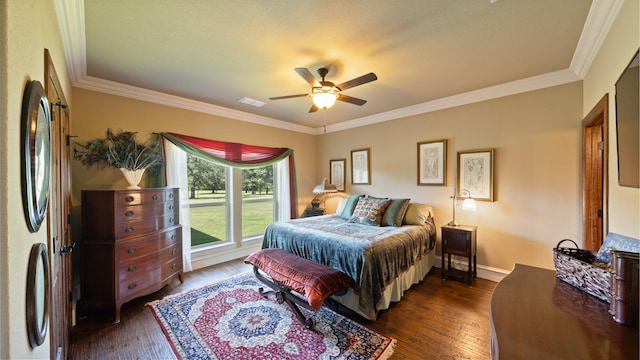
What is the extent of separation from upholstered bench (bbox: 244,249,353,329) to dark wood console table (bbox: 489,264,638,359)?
1.30 m

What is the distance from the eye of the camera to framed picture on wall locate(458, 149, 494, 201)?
128 inches

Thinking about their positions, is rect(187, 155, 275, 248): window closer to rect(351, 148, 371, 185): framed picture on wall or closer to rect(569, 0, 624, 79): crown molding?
rect(351, 148, 371, 185): framed picture on wall

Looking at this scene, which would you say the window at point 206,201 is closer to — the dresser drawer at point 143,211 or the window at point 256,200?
the window at point 256,200

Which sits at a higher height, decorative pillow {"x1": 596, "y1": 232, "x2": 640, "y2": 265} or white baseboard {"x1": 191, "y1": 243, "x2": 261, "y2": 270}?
decorative pillow {"x1": 596, "y1": 232, "x2": 640, "y2": 265}

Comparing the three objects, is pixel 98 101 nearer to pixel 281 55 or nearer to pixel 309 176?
pixel 281 55

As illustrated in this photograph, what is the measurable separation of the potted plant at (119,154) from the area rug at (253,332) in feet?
4.98

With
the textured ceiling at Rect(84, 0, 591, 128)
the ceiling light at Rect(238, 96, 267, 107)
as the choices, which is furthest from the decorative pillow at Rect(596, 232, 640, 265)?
the ceiling light at Rect(238, 96, 267, 107)

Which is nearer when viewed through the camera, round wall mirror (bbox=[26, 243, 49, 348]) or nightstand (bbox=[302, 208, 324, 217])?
round wall mirror (bbox=[26, 243, 49, 348])

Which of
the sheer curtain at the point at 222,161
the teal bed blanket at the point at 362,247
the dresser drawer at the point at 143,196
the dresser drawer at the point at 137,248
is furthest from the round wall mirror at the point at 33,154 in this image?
the sheer curtain at the point at 222,161

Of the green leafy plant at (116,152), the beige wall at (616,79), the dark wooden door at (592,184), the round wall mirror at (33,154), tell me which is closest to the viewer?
the round wall mirror at (33,154)

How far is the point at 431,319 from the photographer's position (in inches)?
92.7

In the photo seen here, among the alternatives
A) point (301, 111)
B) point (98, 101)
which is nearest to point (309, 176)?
point (301, 111)

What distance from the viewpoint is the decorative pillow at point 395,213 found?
341cm

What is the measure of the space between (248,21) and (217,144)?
2.42 meters
